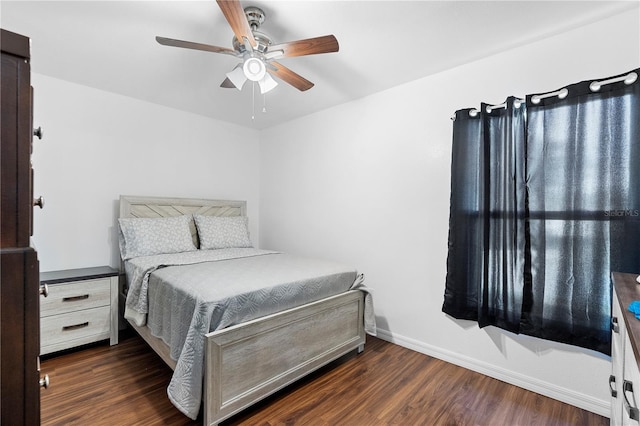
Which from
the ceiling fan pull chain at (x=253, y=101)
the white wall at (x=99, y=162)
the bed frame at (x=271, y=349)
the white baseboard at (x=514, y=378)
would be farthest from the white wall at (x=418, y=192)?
the white wall at (x=99, y=162)

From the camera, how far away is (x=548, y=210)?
192 centimetres

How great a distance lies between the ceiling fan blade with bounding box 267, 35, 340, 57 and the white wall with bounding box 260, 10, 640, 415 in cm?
124

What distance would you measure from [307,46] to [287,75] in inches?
16.0

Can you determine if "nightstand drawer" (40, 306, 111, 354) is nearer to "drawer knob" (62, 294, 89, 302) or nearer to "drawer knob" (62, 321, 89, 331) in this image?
"drawer knob" (62, 321, 89, 331)

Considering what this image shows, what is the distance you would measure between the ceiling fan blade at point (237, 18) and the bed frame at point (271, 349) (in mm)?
1620

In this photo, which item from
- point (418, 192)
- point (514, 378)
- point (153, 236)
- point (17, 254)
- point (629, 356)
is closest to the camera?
point (17, 254)

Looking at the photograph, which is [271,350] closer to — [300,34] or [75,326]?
[75,326]

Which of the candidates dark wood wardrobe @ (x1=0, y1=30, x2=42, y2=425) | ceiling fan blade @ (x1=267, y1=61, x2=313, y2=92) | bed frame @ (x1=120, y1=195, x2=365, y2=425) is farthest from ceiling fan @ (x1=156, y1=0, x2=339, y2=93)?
bed frame @ (x1=120, y1=195, x2=365, y2=425)

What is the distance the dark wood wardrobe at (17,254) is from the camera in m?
0.57

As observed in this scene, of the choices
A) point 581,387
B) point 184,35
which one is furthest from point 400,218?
point 184,35

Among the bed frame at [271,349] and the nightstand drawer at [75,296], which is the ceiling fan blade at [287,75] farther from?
the nightstand drawer at [75,296]

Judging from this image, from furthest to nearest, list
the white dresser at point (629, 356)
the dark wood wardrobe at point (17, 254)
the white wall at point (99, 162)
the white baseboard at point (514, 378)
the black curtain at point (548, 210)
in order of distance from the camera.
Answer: the white wall at point (99, 162), the white baseboard at point (514, 378), the black curtain at point (548, 210), the white dresser at point (629, 356), the dark wood wardrobe at point (17, 254)

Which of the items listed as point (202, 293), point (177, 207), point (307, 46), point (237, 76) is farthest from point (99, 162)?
point (307, 46)

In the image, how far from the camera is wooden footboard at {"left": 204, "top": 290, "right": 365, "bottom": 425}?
1576 millimetres
